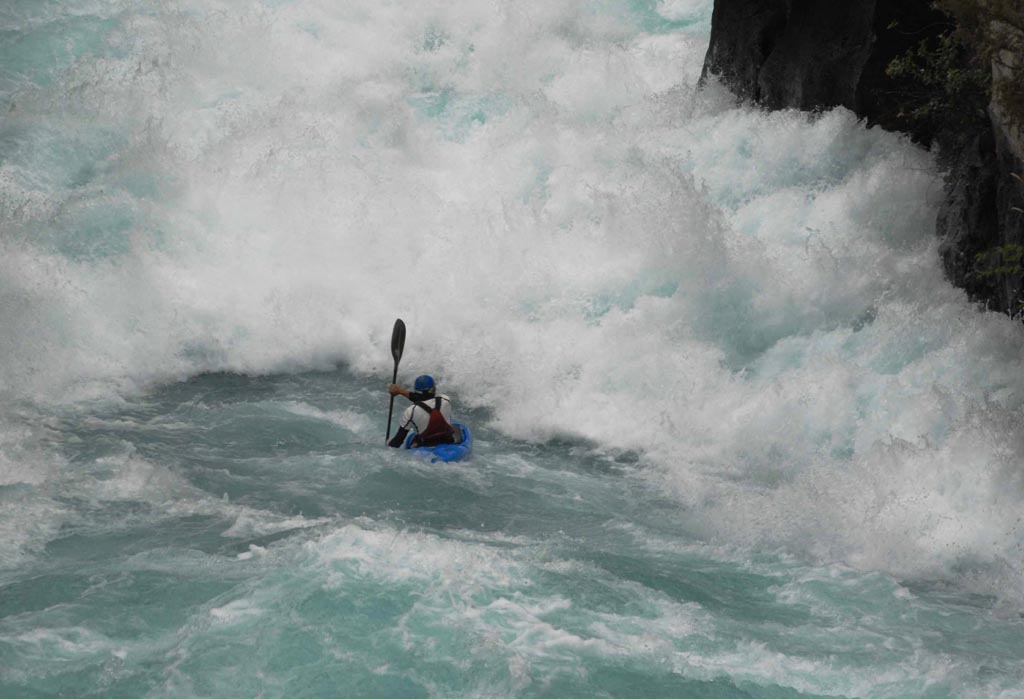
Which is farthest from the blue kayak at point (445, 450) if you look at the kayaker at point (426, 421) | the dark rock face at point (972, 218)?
the dark rock face at point (972, 218)

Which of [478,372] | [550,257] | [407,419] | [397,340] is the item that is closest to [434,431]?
[407,419]

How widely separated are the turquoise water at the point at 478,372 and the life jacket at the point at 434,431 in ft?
1.10

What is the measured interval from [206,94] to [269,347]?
5291mm

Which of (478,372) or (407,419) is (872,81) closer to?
(478,372)

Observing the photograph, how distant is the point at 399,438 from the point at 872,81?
6.33 m

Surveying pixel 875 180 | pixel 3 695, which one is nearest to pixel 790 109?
pixel 875 180

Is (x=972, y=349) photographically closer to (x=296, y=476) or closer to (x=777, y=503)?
(x=777, y=503)

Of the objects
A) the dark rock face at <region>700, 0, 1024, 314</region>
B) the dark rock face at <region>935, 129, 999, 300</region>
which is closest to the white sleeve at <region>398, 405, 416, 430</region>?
the dark rock face at <region>700, 0, 1024, 314</region>

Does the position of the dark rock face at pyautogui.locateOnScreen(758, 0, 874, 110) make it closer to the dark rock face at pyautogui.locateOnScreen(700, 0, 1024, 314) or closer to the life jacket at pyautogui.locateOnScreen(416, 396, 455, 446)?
the dark rock face at pyautogui.locateOnScreen(700, 0, 1024, 314)

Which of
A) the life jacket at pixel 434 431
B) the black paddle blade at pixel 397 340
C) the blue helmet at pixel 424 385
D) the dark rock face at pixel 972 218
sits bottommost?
the life jacket at pixel 434 431

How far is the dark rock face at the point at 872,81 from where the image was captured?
33.5 ft

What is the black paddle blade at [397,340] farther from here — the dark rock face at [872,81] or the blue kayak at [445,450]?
the dark rock face at [872,81]

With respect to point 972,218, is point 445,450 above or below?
below

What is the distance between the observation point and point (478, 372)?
40.3 feet
